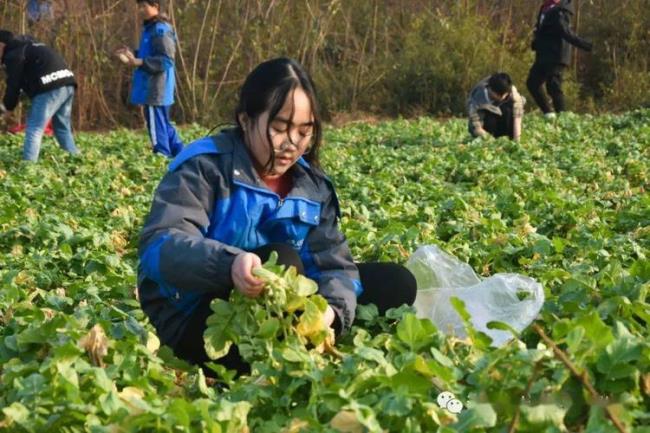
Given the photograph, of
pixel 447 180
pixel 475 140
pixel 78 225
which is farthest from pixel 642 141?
pixel 78 225

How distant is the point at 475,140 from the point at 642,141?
1.61 meters

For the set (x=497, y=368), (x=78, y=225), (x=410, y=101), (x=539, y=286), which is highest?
(x=497, y=368)

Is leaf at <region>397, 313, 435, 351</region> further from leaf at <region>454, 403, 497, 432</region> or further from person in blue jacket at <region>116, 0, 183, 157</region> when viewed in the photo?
person in blue jacket at <region>116, 0, 183, 157</region>

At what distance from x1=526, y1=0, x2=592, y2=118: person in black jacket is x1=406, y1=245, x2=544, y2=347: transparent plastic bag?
9.63m

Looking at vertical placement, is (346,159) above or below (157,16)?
below

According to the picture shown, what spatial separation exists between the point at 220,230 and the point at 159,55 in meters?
6.86

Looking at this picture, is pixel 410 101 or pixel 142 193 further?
pixel 410 101

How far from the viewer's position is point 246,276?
2.51m

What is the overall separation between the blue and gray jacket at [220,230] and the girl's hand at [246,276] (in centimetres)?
9

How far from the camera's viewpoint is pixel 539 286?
10.8 feet

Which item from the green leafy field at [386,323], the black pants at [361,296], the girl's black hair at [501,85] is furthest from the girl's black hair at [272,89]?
the girl's black hair at [501,85]

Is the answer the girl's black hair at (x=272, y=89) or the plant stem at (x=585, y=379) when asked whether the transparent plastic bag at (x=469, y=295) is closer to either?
the girl's black hair at (x=272, y=89)

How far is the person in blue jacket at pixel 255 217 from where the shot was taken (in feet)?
9.46

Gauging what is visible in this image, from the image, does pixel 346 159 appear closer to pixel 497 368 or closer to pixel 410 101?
pixel 497 368
